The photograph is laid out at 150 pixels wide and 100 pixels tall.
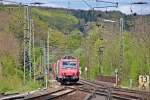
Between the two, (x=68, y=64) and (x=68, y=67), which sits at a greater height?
(x=68, y=64)

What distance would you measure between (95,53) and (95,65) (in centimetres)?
205

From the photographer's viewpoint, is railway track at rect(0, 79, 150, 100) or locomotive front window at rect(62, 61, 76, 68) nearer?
railway track at rect(0, 79, 150, 100)

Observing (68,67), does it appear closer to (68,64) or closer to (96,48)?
(68,64)

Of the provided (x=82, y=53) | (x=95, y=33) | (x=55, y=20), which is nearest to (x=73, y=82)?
(x=95, y=33)

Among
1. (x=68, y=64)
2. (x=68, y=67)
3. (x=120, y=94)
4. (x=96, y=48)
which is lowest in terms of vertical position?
(x=120, y=94)

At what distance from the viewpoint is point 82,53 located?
9638 centimetres

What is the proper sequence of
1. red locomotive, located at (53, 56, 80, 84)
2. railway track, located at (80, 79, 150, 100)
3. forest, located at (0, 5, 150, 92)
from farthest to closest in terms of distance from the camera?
red locomotive, located at (53, 56, 80, 84) → forest, located at (0, 5, 150, 92) → railway track, located at (80, 79, 150, 100)

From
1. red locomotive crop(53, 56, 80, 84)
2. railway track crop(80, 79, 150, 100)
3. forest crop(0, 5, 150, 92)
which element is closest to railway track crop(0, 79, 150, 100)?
railway track crop(80, 79, 150, 100)

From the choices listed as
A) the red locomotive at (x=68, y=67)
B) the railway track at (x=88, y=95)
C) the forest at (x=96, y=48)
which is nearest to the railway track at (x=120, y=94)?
the railway track at (x=88, y=95)

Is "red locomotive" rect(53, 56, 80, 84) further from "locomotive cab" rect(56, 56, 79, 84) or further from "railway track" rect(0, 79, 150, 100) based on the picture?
"railway track" rect(0, 79, 150, 100)

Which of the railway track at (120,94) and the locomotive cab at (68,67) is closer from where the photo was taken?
the railway track at (120,94)

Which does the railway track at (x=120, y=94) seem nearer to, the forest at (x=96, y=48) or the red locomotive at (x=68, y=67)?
the forest at (x=96, y=48)

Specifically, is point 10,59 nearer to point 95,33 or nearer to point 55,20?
point 95,33

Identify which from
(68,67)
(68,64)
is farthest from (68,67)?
(68,64)
